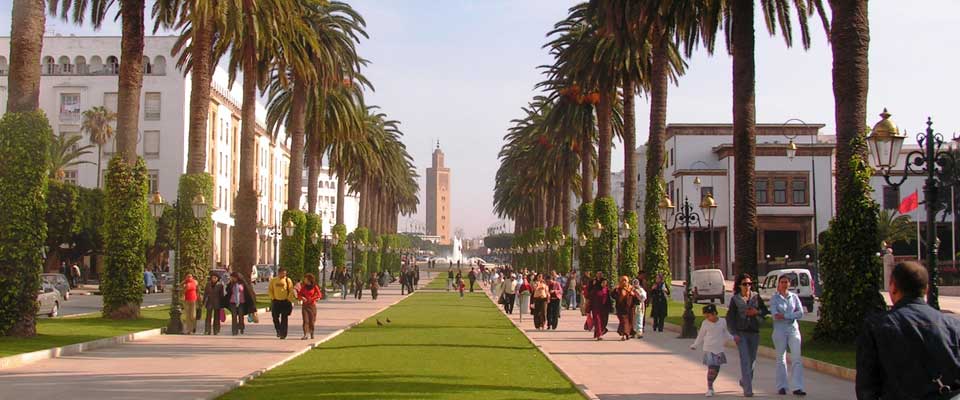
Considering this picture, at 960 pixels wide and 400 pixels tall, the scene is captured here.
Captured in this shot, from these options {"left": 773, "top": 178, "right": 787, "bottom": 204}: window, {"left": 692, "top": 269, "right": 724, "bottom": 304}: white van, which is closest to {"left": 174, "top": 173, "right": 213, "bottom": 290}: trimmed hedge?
{"left": 692, "top": 269, "right": 724, "bottom": 304}: white van

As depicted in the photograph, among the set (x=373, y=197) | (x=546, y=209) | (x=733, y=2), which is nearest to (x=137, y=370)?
(x=733, y=2)

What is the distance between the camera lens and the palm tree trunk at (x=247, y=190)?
135 ft

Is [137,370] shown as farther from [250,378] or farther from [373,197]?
[373,197]

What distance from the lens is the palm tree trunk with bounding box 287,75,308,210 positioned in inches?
1934

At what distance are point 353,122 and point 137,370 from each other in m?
38.5

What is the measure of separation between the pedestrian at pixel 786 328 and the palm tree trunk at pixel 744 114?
486 inches

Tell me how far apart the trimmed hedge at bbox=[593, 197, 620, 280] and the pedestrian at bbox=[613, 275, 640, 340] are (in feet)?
57.2

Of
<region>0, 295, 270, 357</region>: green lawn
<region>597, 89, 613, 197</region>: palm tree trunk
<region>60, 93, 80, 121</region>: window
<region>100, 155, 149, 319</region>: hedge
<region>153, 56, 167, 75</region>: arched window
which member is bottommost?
<region>0, 295, 270, 357</region>: green lawn

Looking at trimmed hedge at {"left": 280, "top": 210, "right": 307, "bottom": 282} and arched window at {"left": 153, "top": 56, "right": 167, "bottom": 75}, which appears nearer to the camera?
trimmed hedge at {"left": 280, "top": 210, "right": 307, "bottom": 282}

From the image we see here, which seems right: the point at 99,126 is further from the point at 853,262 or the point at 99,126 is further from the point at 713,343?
the point at 713,343

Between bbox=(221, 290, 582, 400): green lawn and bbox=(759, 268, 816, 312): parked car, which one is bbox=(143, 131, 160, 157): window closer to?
bbox=(759, 268, 816, 312): parked car

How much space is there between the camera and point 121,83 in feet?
101

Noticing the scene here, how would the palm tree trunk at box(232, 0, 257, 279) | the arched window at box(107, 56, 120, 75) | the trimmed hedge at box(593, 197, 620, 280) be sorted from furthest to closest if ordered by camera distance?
the arched window at box(107, 56, 120, 75), the trimmed hedge at box(593, 197, 620, 280), the palm tree trunk at box(232, 0, 257, 279)

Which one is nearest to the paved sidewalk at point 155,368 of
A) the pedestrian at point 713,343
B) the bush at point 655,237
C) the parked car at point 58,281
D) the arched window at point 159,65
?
the pedestrian at point 713,343
